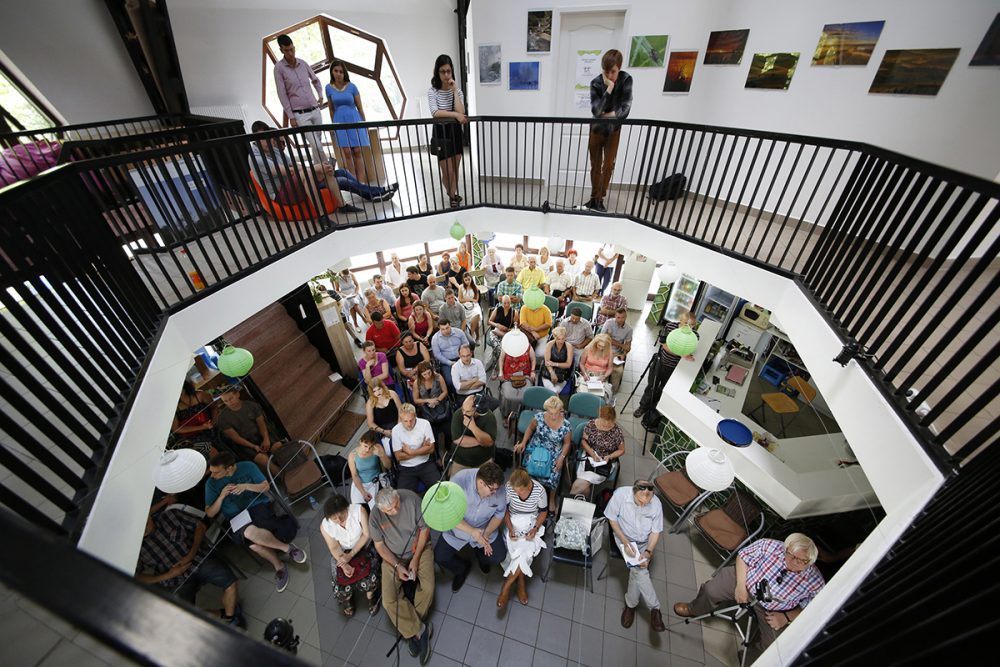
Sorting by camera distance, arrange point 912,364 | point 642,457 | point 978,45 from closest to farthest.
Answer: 1. point 912,364
2. point 978,45
3. point 642,457

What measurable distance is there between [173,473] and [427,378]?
246 cm

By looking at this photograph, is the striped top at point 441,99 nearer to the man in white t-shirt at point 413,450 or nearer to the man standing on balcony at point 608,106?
the man standing on balcony at point 608,106

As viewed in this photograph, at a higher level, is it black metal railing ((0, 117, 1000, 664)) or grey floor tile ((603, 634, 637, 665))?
black metal railing ((0, 117, 1000, 664))

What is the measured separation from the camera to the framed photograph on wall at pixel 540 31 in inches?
254

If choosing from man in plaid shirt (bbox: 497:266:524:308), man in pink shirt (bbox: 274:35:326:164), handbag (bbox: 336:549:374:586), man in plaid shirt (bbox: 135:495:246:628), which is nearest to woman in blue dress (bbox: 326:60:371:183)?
man in pink shirt (bbox: 274:35:326:164)

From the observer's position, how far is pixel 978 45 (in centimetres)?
362

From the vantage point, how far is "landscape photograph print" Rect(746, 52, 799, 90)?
502 centimetres

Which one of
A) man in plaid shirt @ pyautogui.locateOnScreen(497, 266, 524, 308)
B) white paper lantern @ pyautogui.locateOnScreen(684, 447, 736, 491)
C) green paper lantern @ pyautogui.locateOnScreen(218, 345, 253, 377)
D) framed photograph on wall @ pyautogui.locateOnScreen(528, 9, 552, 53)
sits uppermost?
framed photograph on wall @ pyautogui.locateOnScreen(528, 9, 552, 53)

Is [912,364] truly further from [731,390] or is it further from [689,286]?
[689,286]

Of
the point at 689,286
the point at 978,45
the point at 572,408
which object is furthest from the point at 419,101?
the point at 978,45

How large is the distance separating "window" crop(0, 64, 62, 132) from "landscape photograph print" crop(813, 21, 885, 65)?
11496mm

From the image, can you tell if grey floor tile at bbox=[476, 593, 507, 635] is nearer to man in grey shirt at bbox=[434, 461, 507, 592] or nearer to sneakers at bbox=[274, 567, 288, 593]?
man in grey shirt at bbox=[434, 461, 507, 592]

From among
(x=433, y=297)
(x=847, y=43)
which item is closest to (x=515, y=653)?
(x=433, y=297)

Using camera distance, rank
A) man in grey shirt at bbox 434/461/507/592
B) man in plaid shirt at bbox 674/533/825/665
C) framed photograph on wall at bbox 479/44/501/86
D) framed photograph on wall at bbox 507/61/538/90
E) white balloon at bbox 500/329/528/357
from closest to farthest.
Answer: man in plaid shirt at bbox 674/533/825/665 → man in grey shirt at bbox 434/461/507/592 → white balloon at bbox 500/329/528/357 → framed photograph on wall at bbox 507/61/538/90 → framed photograph on wall at bbox 479/44/501/86
